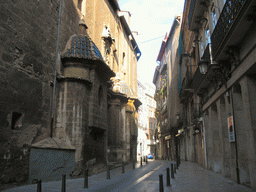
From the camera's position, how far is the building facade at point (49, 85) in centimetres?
1042

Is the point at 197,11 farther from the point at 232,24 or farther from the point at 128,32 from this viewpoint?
the point at 128,32

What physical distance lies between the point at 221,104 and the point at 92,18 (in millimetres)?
12376

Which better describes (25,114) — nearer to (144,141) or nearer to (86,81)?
(86,81)

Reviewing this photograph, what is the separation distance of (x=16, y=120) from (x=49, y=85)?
116 inches

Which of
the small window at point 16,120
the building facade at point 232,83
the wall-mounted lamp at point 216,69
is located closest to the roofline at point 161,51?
the building facade at point 232,83

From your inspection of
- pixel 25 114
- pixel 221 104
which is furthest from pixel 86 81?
pixel 221 104

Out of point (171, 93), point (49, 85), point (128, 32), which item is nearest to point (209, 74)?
point (49, 85)

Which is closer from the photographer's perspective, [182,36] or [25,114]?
[25,114]

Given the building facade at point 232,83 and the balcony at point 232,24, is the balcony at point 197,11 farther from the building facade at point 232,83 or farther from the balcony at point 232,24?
the balcony at point 232,24

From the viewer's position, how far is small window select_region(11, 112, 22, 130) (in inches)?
417

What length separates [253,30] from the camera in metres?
7.91

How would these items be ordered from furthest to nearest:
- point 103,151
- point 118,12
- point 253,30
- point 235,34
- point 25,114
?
point 118,12, point 103,151, point 25,114, point 235,34, point 253,30

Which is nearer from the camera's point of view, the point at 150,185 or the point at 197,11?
the point at 150,185

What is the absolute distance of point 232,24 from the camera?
8.27m
